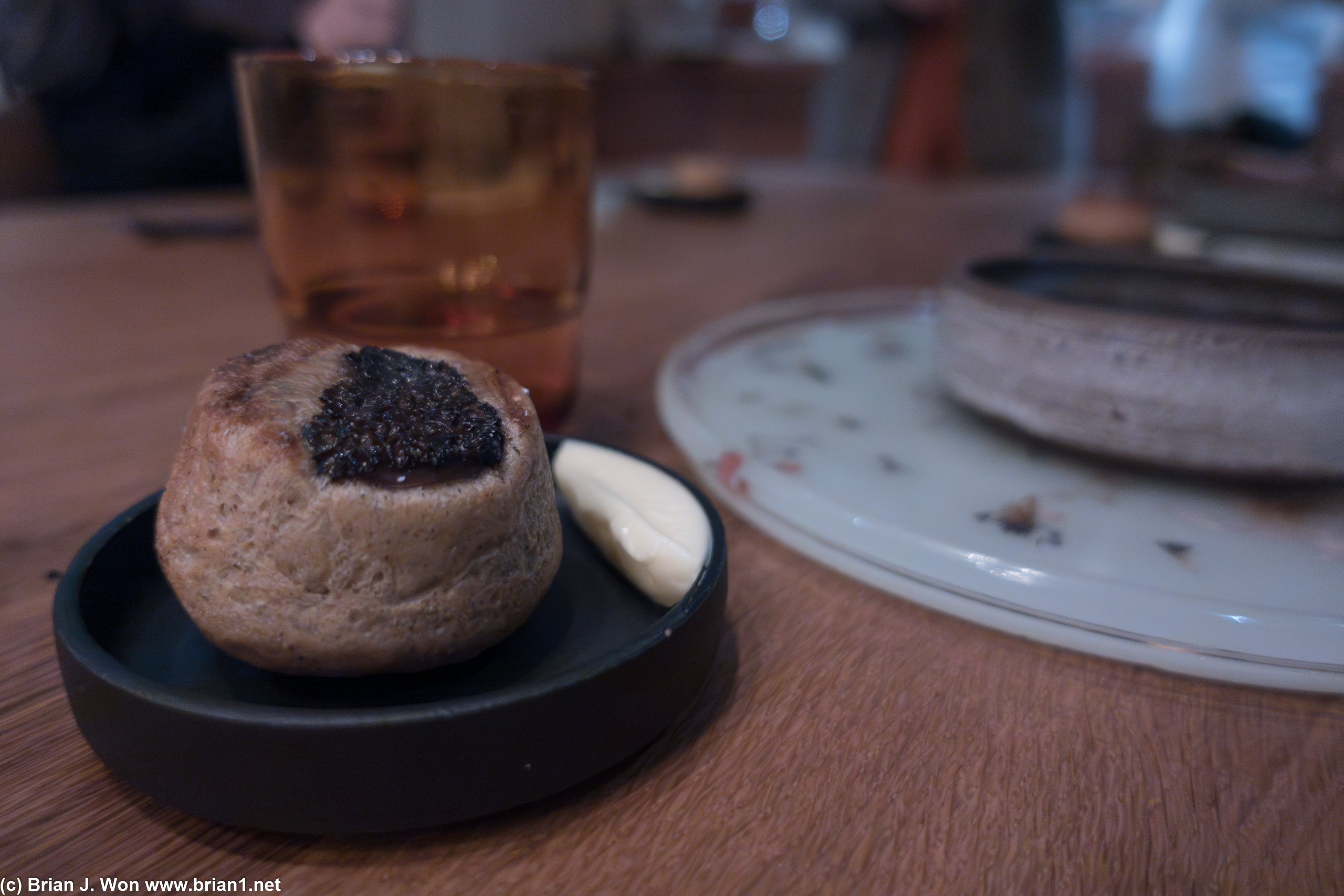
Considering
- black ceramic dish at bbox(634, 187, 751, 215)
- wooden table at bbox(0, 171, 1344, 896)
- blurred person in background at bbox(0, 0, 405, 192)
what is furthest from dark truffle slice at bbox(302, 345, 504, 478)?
blurred person in background at bbox(0, 0, 405, 192)

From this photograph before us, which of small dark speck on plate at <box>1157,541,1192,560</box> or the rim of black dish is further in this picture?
small dark speck on plate at <box>1157,541,1192,560</box>

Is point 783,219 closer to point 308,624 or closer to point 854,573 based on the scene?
point 854,573

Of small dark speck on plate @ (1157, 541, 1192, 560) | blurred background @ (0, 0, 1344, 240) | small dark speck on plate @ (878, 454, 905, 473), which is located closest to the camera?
small dark speck on plate @ (1157, 541, 1192, 560)

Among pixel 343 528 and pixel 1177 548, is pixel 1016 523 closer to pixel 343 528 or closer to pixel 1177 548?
pixel 1177 548

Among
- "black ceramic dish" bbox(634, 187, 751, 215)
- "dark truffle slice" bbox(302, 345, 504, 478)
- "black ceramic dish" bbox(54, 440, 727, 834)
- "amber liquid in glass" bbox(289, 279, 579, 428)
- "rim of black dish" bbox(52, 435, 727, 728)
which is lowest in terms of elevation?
"black ceramic dish" bbox(634, 187, 751, 215)

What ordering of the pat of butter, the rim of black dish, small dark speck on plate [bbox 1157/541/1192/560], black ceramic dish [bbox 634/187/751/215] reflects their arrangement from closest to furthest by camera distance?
the rim of black dish < the pat of butter < small dark speck on plate [bbox 1157/541/1192/560] < black ceramic dish [bbox 634/187/751/215]

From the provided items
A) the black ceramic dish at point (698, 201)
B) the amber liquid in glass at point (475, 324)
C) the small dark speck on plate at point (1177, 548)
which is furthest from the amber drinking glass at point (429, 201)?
the black ceramic dish at point (698, 201)

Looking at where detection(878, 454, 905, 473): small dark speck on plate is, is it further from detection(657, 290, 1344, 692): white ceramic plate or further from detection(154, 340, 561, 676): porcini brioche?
detection(154, 340, 561, 676): porcini brioche
